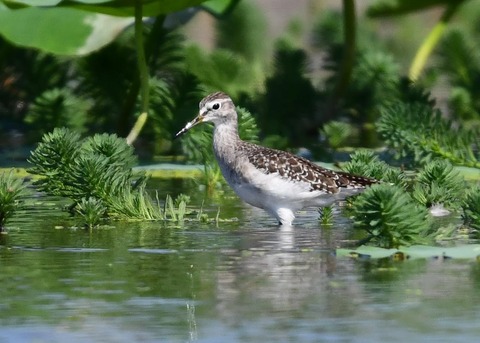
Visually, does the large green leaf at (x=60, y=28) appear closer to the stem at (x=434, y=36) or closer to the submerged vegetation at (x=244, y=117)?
the submerged vegetation at (x=244, y=117)

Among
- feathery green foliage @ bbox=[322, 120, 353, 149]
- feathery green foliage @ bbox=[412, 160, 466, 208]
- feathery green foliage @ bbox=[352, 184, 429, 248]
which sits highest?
feathery green foliage @ bbox=[322, 120, 353, 149]

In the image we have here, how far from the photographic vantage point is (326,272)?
7254mm

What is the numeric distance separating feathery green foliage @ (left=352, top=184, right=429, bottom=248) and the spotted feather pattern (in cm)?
152

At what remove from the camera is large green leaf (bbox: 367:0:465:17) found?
14.5 metres

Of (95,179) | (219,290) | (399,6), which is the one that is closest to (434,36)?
(399,6)

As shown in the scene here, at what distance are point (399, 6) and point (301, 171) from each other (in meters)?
5.93

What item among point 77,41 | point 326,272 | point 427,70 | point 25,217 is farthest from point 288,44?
point 326,272

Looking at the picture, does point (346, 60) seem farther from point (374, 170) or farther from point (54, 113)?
point (374, 170)

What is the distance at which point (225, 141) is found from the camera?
994 cm

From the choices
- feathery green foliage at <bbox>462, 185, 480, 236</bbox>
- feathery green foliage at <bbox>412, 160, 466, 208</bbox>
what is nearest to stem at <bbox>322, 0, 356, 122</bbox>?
feathery green foliage at <bbox>412, 160, 466, 208</bbox>

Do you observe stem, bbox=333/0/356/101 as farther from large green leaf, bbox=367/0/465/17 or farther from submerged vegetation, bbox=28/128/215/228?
submerged vegetation, bbox=28/128/215/228

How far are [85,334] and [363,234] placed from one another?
9.22 feet

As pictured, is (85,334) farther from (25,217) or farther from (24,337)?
(25,217)

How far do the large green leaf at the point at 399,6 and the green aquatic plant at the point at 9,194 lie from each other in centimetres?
662
